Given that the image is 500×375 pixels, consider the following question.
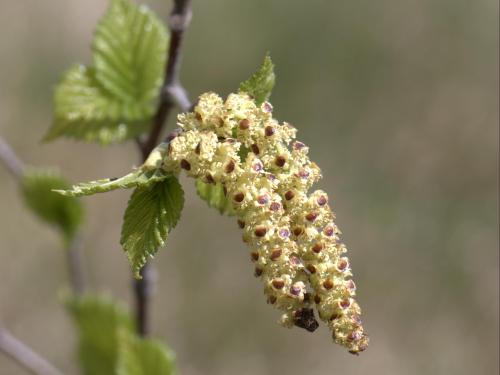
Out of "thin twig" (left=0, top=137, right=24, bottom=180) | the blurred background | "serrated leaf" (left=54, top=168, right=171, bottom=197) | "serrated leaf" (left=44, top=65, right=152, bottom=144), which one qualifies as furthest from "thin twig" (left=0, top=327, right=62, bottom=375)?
the blurred background

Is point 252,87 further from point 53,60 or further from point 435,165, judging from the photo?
point 53,60

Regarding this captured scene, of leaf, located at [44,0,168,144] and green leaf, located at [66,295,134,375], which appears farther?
green leaf, located at [66,295,134,375]

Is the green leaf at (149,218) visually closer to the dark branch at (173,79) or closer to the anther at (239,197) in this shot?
the anther at (239,197)

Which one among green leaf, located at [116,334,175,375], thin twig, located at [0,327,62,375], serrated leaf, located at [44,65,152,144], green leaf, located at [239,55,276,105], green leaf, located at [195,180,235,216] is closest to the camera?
green leaf, located at [239,55,276,105]

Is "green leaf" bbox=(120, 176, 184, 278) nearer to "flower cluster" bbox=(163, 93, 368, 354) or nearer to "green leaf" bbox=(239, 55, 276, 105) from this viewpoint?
"flower cluster" bbox=(163, 93, 368, 354)

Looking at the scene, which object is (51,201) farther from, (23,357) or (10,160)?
(23,357)

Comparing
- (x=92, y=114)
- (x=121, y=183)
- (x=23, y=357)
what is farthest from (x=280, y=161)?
(x=23, y=357)

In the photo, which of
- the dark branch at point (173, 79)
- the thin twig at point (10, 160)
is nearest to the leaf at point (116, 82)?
the dark branch at point (173, 79)
